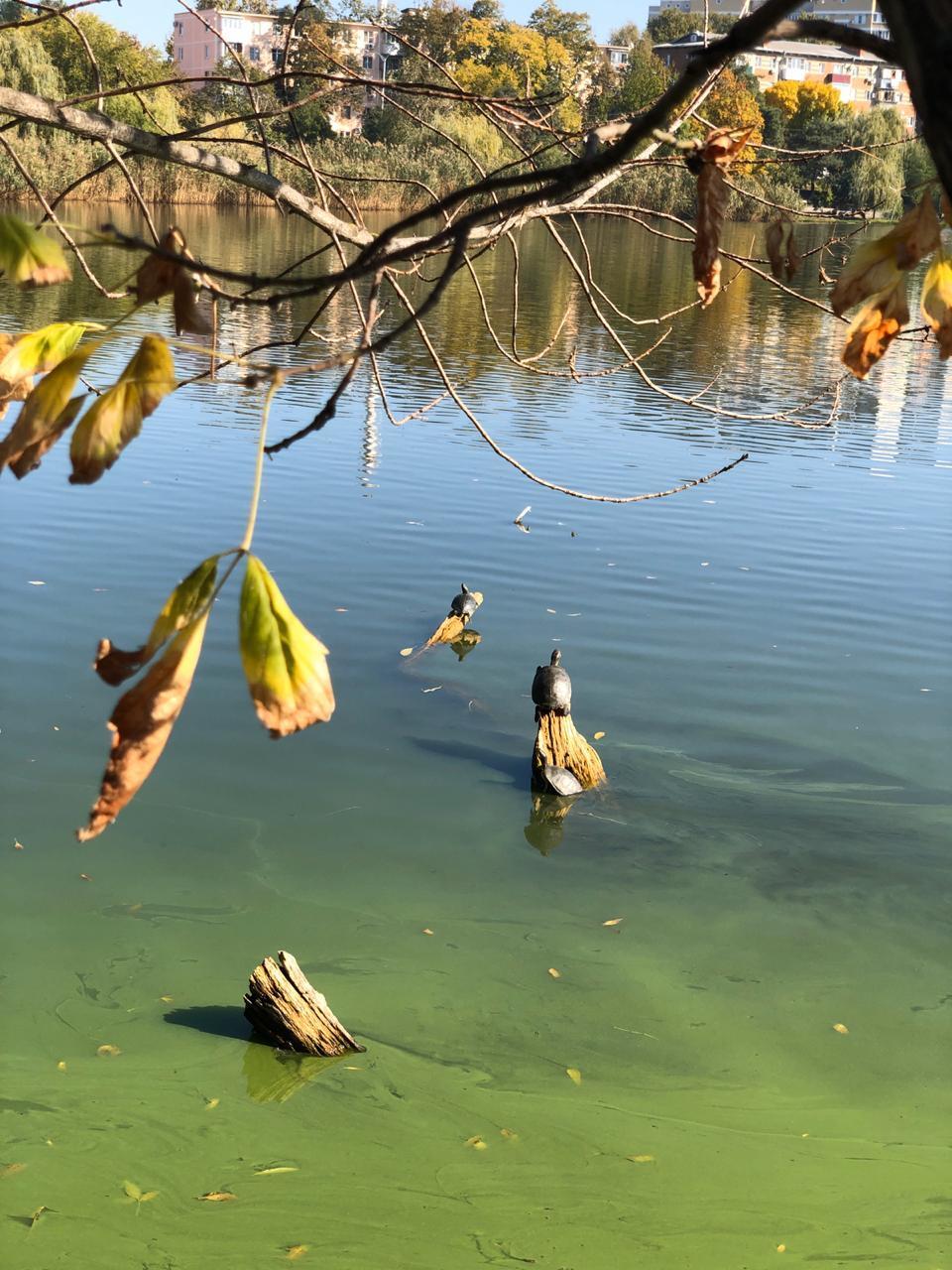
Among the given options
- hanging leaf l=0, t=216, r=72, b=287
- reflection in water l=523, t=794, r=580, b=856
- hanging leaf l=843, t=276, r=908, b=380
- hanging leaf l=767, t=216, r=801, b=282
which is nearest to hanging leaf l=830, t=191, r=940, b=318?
hanging leaf l=843, t=276, r=908, b=380

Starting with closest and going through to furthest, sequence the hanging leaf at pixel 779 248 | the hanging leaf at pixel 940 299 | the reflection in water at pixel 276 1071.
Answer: the hanging leaf at pixel 940 299, the hanging leaf at pixel 779 248, the reflection in water at pixel 276 1071

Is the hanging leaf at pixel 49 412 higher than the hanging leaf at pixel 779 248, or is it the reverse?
the hanging leaf at pixel 779 248

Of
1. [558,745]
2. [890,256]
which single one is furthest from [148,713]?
[558,745]

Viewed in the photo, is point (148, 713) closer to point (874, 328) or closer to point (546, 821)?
point (874, 328)

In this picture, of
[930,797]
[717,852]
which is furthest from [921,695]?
[717,852]

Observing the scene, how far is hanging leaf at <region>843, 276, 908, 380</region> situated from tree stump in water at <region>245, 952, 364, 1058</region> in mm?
3631

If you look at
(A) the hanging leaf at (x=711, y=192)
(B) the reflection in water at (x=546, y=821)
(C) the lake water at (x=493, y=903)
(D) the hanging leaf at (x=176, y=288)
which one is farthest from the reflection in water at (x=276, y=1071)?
(D) the hanging leaf at (x=176, y=288)

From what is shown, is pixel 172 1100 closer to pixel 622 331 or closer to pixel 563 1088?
pixel 563 1088

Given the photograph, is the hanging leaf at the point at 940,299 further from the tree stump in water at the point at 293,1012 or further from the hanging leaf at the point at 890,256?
the tree stump in water at the point at 293,1012

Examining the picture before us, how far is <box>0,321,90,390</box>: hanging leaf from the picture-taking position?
46.1 inches

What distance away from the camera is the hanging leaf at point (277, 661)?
2.83 ft

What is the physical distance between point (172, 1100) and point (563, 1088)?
126cm

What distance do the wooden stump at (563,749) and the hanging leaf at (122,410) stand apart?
5716 mm

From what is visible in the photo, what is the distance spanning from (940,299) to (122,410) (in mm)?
715
